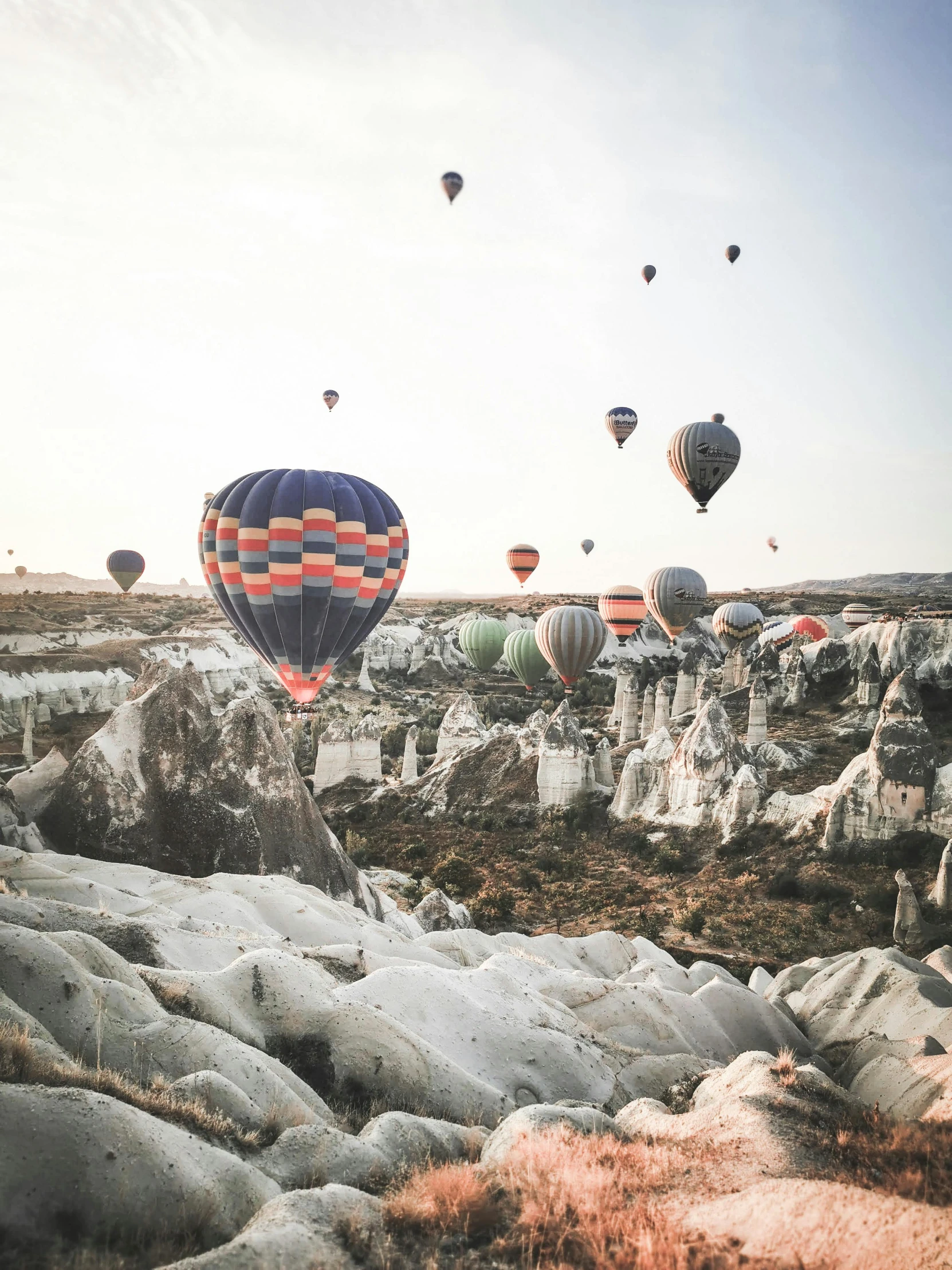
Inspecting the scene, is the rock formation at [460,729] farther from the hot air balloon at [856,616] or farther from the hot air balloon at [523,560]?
the hot air balloon at [856,616]

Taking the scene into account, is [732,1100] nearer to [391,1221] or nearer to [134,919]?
[391,1221]

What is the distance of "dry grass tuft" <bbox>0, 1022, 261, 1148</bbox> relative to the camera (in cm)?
499

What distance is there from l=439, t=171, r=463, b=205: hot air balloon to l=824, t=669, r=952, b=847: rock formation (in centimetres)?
3010

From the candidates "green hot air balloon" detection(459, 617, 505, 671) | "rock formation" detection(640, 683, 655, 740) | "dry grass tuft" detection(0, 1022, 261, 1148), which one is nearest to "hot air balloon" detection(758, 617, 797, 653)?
"rock formation" detection(640, 683, 655, 740)

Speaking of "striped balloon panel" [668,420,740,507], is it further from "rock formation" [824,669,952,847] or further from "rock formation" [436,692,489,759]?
"rock formation" [824,669,952,847]

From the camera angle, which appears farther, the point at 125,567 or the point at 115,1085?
the point at 125,567

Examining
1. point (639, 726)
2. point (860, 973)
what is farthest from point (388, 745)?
point (860, 973)

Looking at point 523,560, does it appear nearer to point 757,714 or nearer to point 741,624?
point 741,624

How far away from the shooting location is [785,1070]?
765 cm

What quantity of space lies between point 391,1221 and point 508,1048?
4.19 m

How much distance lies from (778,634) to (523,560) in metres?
27.4

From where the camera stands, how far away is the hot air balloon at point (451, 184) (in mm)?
36375

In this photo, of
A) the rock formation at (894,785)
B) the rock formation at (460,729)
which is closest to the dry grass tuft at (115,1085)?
the rock formation at (894,785)

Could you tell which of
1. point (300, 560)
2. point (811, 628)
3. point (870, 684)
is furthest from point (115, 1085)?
point (811, 628)
